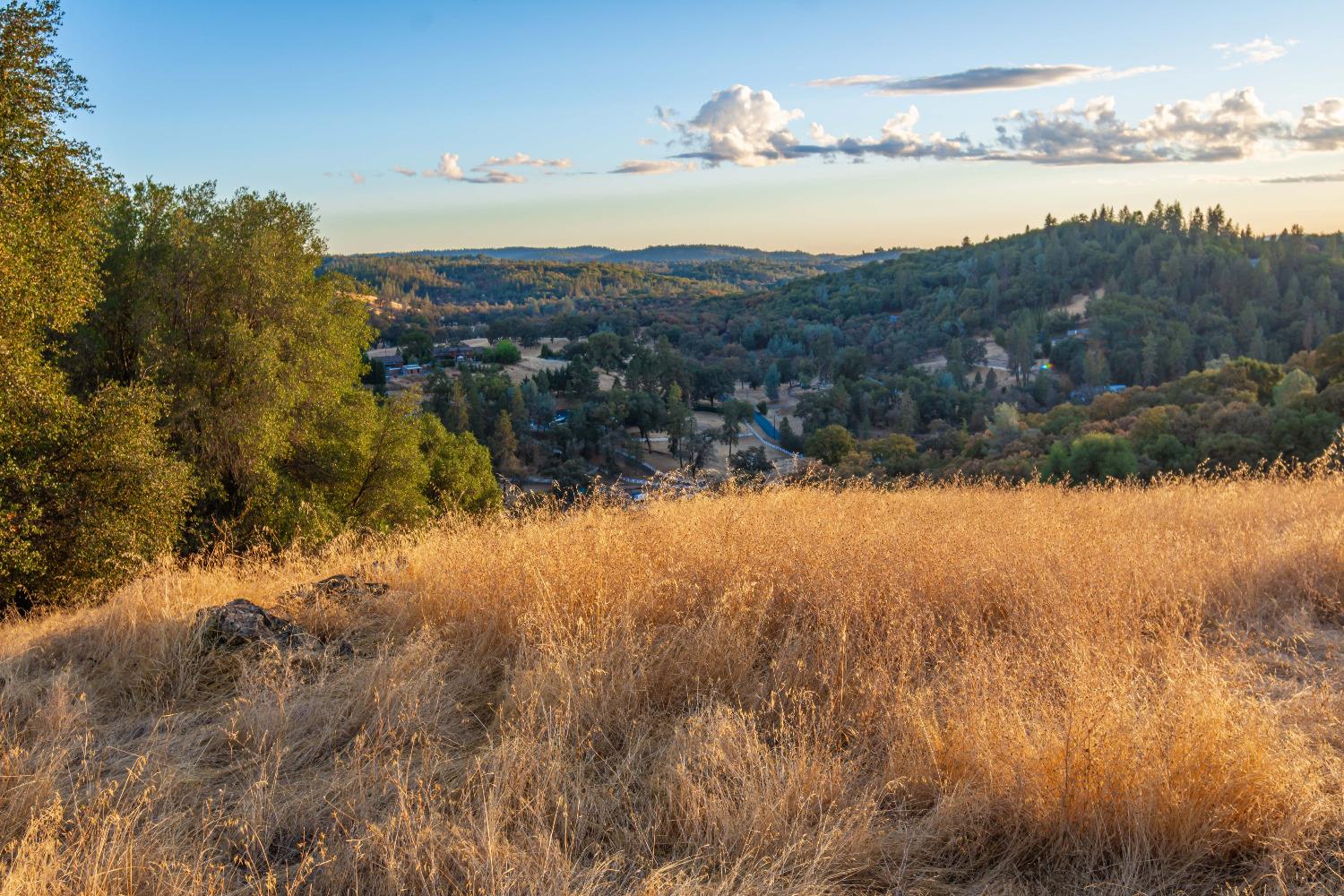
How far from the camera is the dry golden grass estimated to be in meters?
2.51

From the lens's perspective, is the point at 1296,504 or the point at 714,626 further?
the point at 1296,504

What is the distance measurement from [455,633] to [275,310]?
46.9 feet

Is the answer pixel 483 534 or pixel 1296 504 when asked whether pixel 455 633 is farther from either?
pixel 1296 504

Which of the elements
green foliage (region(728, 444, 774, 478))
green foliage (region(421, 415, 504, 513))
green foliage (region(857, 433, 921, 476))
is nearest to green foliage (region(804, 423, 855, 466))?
green foliage (region(857, 433, 921, 476))

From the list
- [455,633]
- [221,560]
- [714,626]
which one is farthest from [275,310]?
[714,626]

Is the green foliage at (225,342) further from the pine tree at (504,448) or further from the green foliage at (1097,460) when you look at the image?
the pine tree at (504,448)

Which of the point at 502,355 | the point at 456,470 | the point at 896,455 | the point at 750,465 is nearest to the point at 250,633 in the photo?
the point at 456,470

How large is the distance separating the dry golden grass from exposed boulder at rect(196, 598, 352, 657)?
0.12m

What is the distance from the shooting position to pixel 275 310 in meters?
16.3

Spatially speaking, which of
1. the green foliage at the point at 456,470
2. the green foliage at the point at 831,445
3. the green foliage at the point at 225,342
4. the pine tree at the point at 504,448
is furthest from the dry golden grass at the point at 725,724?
the pine tree at the point at 504,448

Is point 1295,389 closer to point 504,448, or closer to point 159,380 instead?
point 159,380

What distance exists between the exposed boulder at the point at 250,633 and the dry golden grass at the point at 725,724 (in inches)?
4.5

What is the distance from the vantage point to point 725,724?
2988mm

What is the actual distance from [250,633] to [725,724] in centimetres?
289
